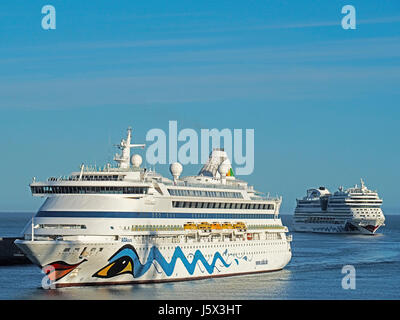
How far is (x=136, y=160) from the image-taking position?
1980 inches

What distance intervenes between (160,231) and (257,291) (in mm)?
6715

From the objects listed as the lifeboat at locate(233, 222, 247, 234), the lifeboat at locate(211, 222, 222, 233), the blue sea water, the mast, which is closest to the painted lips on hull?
the blue sea water

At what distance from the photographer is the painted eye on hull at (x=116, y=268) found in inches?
1724

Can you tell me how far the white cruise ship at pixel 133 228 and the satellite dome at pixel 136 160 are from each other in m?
0.04

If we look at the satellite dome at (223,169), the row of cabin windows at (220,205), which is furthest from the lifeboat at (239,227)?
the satellite dome at (223,169)

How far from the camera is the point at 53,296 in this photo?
41.1 m

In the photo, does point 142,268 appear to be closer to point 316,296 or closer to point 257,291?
point 257,291

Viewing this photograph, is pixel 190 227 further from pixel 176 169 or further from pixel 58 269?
pixel 58 269

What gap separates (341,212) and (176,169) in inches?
3492

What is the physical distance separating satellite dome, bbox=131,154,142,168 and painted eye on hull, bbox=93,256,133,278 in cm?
780

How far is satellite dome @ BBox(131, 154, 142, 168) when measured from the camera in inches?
1980

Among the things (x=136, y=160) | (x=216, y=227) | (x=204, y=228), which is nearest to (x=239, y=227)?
(x=216, y=227)
